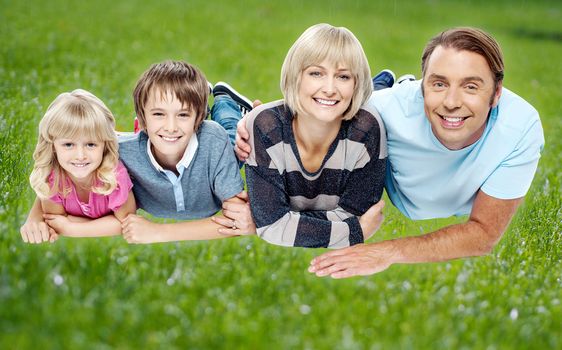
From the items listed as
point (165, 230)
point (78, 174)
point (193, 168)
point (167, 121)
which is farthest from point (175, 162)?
point (78, 174)

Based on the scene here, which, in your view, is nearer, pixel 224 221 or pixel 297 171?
pixel 297 171

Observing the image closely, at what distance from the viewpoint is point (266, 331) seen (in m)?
3.92

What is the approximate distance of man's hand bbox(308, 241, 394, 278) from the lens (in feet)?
16.3

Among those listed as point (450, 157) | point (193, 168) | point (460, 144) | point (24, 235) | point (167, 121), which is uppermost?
point (167, 121)

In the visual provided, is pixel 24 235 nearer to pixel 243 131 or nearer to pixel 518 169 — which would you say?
pixel 243 131

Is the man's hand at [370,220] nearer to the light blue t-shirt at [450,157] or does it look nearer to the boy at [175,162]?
the light blue t-shirt at [450,157]

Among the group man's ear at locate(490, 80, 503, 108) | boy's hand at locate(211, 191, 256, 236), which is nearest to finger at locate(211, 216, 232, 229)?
boy's hand at locate(211, 191, 256, 236)

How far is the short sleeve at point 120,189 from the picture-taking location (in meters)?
5.21

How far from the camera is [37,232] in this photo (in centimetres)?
504

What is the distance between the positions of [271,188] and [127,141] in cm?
121

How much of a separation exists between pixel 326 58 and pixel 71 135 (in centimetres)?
191

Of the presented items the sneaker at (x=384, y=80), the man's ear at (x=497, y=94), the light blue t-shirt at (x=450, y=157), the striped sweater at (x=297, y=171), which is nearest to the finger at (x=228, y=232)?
the striped sweater at (x=297, y=171)

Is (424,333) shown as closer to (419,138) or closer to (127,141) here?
(419,138)

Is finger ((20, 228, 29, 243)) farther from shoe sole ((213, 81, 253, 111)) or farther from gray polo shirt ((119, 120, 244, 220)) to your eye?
shoe sole ((213, 81, 253, 111))
